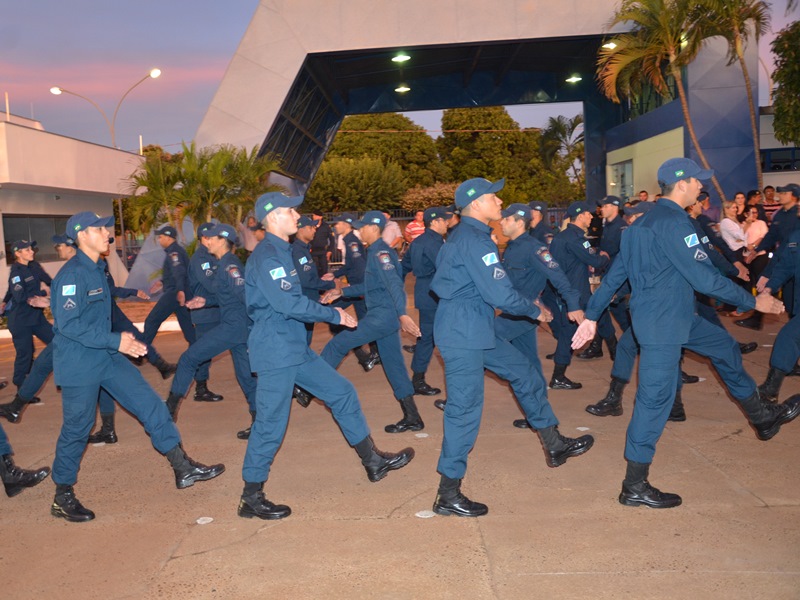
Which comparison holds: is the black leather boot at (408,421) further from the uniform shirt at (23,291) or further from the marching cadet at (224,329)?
the uniform shirt at (23,291)

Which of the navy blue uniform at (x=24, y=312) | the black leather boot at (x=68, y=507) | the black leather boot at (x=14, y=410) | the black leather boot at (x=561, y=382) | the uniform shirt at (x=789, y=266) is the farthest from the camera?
the navy blue uniform at (x=24, y=312)

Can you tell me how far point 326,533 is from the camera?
495cm

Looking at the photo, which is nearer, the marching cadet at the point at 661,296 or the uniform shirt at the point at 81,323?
the marching cadet at the point at 661,296

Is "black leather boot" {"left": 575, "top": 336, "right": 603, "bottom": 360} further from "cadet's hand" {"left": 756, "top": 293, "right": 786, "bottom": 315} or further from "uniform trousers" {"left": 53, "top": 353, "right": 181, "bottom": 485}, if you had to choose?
"uniform trousers" {"left": 53, "top": 353, "right": 181, "bottom": 485}

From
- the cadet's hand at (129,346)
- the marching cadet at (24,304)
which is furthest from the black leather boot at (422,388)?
the marching cadet at (24,304)

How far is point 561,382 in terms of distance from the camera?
876 cm

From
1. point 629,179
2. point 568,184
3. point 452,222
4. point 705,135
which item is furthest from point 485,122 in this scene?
point 452,222

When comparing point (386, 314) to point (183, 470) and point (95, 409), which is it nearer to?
point (183, 470)

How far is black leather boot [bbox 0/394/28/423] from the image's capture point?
8.45m

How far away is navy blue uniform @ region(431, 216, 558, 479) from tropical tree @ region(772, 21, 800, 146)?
15.7m

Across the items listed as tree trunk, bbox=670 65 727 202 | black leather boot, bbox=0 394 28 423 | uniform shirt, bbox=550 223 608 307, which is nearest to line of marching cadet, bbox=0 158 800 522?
uniform shirt, bbox=550 223 608 307

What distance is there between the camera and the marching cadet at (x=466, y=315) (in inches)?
199

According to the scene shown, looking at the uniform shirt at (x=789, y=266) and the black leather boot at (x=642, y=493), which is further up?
the uniform shirt at (x=789, y=266)

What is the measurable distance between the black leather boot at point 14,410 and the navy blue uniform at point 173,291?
6.32ft
